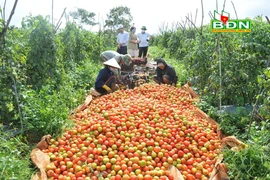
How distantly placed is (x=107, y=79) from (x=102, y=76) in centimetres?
16

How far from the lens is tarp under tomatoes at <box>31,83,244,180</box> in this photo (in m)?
2.94

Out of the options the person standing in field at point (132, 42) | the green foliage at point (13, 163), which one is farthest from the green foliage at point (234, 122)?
the person standing in field at point (132, 42)

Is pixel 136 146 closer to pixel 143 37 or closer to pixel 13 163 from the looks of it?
pixel 13 163

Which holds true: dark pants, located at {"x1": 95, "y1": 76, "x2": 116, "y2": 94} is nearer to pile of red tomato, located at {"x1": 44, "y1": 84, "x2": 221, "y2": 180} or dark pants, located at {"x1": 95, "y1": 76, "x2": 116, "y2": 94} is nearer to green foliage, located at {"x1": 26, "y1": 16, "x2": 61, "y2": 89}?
green foliage, located at {"x1": 26, "y1": 16, "x2": 61, "y2": 89}

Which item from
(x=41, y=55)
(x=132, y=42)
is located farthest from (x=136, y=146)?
(x=132, y=42)

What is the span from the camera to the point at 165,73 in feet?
22.5

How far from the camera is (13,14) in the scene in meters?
3.33

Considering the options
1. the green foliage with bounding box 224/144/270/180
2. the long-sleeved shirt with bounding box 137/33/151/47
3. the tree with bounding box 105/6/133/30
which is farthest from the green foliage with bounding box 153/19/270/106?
the tree with bounding box 105/6/133/30

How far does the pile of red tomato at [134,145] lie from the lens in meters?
2.96

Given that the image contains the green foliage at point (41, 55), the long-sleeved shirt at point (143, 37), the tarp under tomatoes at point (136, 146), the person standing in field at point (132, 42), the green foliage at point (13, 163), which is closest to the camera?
the green foliage at point (13, 163)

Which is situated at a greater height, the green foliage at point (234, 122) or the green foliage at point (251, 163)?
the green foliage at point (234, 122)

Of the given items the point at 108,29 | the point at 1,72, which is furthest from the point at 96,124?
the point at 108,29

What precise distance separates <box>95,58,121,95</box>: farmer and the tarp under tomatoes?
4.37 ft

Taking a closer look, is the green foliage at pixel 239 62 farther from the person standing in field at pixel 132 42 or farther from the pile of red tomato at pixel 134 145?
the person standing in field at pixel 132 42
